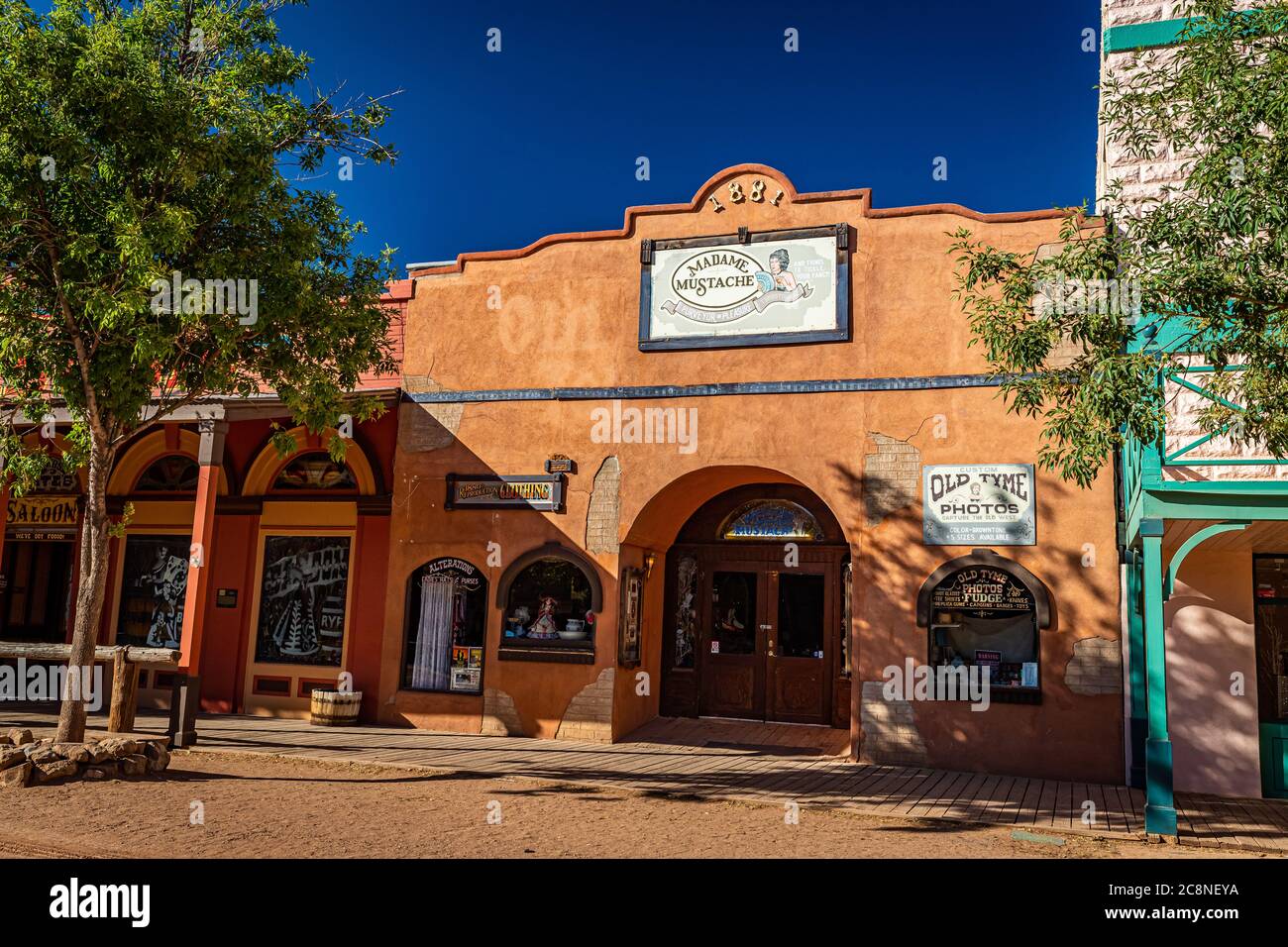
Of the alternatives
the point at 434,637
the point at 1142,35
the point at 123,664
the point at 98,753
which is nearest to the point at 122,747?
the point at 98,753

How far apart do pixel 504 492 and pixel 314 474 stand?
340 centimetres

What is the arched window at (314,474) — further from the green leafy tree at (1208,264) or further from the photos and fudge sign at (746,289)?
the green leafy tree at (1208,264)

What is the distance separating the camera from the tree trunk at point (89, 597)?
9.91 m

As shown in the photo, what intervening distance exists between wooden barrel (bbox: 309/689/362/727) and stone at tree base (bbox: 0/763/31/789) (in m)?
4.95

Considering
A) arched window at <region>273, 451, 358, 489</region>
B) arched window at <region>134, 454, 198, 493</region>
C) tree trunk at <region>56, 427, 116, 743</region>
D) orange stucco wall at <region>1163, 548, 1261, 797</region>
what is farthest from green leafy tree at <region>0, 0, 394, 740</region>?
orange stucco wall at <region>1163, 548, 1261, 797</region>

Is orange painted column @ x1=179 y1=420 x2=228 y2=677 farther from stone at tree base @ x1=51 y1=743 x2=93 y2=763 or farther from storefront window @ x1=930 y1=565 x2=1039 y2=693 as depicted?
storefront window @ x1=930 y1=565 x2=1039 y2=693

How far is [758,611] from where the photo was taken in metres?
14.6

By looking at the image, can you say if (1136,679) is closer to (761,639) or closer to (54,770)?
(761,639)

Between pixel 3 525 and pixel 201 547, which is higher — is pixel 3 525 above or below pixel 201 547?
above

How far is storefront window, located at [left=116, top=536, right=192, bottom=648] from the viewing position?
15.6 meters

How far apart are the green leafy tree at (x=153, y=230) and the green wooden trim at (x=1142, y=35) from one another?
7.84 metres

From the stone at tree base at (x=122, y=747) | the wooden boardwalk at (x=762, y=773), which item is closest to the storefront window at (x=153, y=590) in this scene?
the wooden boardwalk at (x=762, y=773)
